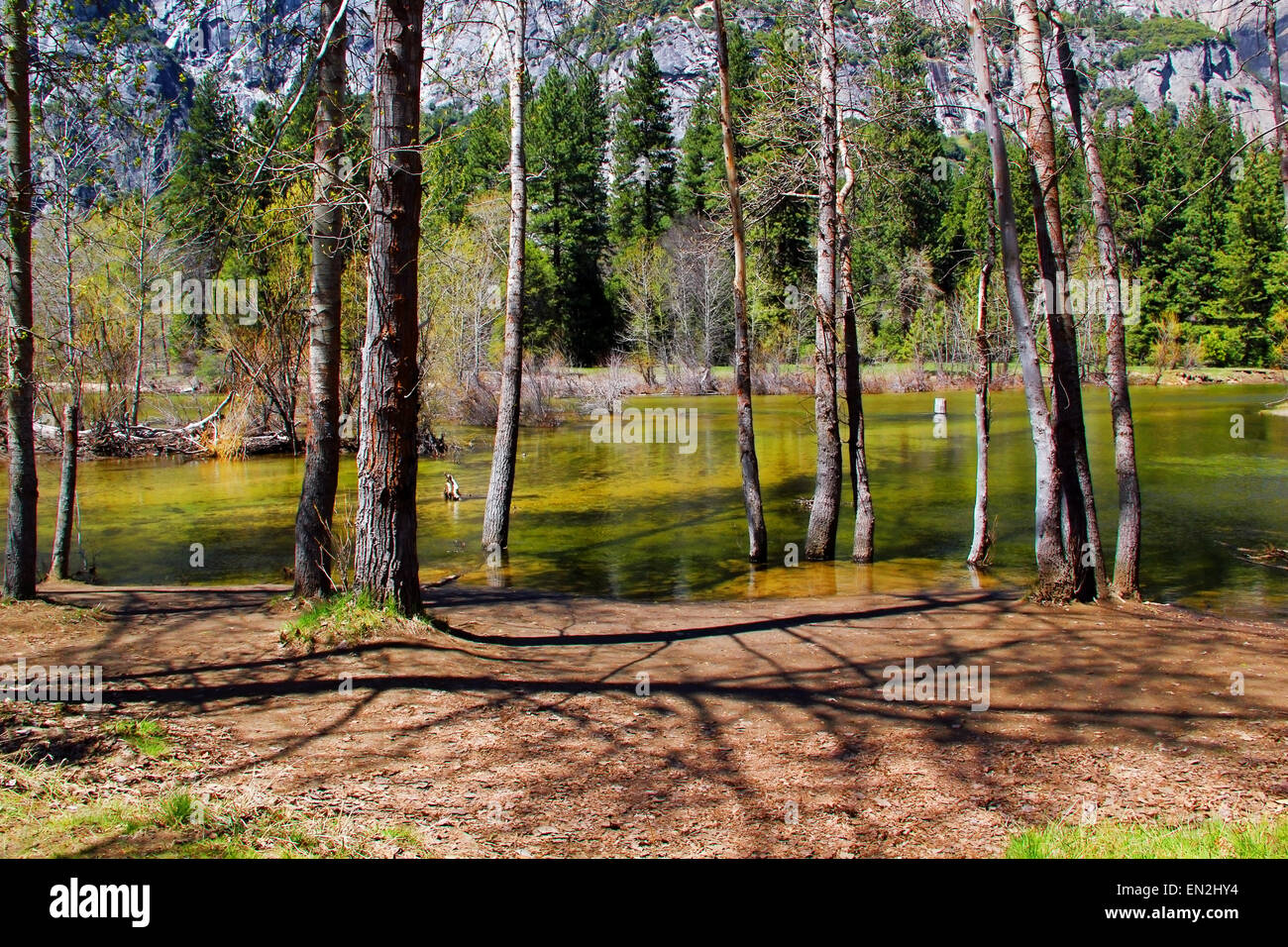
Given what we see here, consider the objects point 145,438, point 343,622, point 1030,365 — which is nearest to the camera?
point 343,622

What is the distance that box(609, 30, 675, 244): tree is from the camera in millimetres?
64312

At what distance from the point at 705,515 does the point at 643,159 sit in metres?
53.2

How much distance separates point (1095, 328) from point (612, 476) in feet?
113

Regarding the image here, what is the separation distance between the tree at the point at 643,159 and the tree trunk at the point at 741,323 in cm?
5175

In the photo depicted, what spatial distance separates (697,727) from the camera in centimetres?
522

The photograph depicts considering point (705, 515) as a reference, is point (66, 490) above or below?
above

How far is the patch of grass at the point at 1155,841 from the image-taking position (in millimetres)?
3607

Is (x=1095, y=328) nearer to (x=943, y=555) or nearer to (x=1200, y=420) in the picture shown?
(x=1200, y=420)

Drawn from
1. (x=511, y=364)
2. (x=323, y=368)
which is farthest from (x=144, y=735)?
(x=511, y=364)
